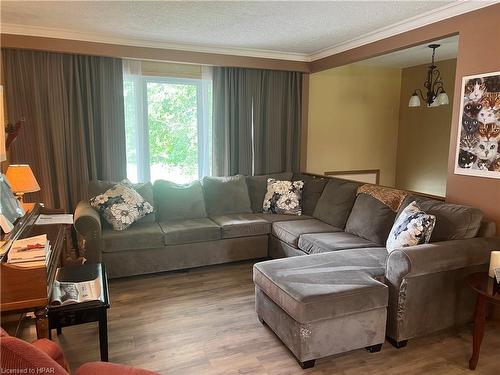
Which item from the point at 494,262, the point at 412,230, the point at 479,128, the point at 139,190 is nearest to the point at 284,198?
the point at 139,190

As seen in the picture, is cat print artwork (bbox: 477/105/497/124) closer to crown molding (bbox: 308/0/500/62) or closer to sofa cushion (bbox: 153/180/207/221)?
crown molding (bbox: 308/0/500/62)

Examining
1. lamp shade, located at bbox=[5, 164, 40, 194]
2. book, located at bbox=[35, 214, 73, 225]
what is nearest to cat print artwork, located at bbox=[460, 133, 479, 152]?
book, located at bbox=[35, 214, 73, 225]

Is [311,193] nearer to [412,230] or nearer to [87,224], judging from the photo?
[412,230]

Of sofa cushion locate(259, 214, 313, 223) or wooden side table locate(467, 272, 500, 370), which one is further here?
sofa cushion locate(259, 214, 313, 223)

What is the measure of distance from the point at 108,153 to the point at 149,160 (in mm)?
528

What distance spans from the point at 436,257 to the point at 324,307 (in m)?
0.84

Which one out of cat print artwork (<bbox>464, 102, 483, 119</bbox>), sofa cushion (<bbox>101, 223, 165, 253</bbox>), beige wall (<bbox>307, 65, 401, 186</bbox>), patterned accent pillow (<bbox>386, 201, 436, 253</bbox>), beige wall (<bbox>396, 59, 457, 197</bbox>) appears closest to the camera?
patterned accent pillow (<bbox>386, 201, 436, 253</bbox>)

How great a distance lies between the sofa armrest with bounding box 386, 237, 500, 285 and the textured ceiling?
6.15 feet

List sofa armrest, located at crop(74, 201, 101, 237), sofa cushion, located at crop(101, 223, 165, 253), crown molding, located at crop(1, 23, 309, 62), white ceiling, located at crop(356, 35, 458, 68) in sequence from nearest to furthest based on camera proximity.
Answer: sofa armrest, located at crop(74, 201, 101, 237) → sofa cushion, located at crop(101, 223, 165, 253) → crown molding, located at crop(1, 23, 309, 62) → white ceiling, located at crop(356, 35, 458, 68)

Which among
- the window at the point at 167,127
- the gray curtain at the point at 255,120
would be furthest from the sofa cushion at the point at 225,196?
the window at the point at 167,127

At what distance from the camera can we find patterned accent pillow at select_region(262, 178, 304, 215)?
14.2 ft

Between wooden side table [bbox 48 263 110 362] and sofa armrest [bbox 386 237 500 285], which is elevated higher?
sofa armrest [bbox 386 237 500 285]

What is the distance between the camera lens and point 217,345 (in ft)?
8.20

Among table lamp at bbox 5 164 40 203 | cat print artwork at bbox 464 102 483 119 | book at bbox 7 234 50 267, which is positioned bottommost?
book at bbox 7 234 50 267
